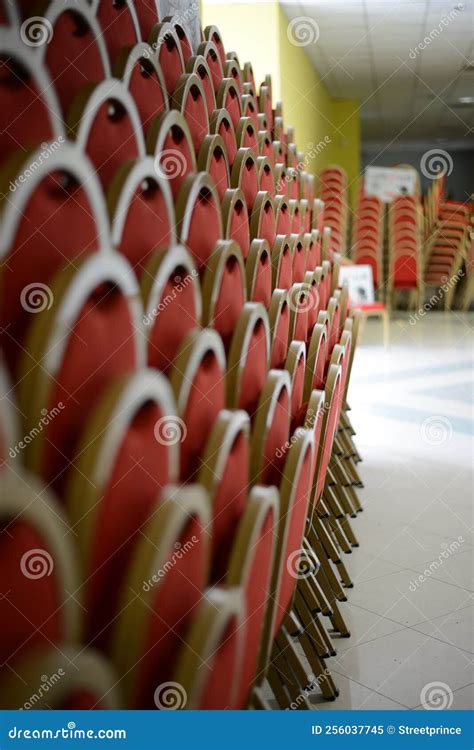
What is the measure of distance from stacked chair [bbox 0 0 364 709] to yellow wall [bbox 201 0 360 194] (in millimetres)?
4024

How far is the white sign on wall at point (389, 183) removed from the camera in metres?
6.97

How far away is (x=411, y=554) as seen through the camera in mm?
1847

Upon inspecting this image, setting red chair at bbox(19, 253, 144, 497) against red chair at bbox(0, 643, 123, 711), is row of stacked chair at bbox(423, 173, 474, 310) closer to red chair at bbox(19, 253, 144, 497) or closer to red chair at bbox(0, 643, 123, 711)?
red chair at bbox(19, 253, 144, 497)

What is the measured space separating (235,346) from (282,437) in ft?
0.49

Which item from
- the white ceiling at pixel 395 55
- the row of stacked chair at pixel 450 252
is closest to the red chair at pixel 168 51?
the white ceiling at pixel 395 55

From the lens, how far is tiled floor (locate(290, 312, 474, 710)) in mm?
1314

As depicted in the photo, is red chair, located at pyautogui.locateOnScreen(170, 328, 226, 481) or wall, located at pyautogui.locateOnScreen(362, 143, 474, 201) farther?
wall, located at pyautogui.locateOnScreen(362, 143, 474, 201)

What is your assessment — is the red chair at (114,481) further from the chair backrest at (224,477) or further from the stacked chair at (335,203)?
the stacked chair at (335,203)

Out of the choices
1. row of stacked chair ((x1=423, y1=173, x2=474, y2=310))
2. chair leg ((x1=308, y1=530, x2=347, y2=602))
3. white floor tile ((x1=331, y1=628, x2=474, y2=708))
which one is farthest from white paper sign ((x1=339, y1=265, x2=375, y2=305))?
white floor tile ((x1=331, y1=628, x2=474, y2=708))

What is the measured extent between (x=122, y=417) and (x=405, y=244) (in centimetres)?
667

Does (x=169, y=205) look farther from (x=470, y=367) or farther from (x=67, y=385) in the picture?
(x=470, y=367)

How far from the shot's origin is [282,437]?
3.30ft

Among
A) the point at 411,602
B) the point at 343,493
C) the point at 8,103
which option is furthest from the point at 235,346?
the point at 343,493

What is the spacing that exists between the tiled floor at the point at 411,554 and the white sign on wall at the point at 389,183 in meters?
3.54
